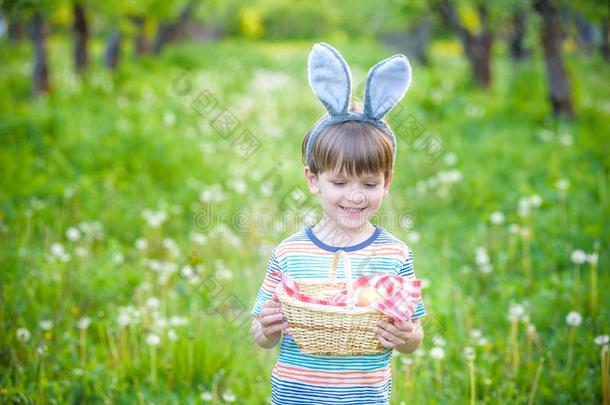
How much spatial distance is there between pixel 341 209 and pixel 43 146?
18.1ft

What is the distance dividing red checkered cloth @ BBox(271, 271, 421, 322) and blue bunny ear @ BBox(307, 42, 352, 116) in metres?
0.59

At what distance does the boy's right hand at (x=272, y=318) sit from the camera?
2.05 meters

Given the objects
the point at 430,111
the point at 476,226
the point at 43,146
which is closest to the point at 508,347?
the point at 476,226

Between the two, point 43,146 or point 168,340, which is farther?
point 43,146

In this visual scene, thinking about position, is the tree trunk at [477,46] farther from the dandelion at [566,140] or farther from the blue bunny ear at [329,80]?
the blue bunny ear at [329,80]

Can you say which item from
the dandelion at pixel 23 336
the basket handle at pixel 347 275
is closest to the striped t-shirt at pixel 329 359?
the basket handle at pixel 347 275

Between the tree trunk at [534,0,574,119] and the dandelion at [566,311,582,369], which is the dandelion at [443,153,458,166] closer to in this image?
the tree trunk at [534,0,574,119]

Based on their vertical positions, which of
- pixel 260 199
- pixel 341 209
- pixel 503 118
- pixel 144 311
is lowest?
pixel 144 311

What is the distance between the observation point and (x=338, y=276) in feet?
6.86

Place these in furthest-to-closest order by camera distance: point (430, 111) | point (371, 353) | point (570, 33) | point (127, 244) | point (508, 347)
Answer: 1. point (570, 33)
2. point (430, 111)
3. point (127, 244)
4. point (508, 347)
5. point (371, 353)

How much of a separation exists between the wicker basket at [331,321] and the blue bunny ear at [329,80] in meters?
0.52

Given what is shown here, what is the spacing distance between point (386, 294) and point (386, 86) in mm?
715

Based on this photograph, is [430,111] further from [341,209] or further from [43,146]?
[341,209]

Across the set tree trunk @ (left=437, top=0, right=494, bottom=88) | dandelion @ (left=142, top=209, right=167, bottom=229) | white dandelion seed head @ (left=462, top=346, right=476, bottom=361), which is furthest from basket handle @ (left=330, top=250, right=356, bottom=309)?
tree trunk @ (left=437, top=0, right=494, bottom=88)
